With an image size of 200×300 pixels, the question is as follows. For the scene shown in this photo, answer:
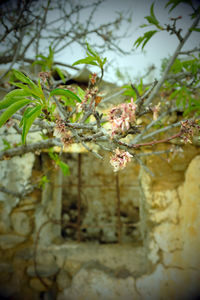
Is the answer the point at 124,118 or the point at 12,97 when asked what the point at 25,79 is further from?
the point at 124,118

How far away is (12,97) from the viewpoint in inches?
18.7

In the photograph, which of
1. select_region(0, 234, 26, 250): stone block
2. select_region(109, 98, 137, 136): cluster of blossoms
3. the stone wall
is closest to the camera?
select_region(109, 98, 137, 136): cluster of blossoms

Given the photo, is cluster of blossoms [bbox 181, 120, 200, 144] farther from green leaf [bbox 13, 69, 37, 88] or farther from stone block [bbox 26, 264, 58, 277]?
stone block [bbox 26, 264, 58, 277]

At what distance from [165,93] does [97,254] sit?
1728 mm

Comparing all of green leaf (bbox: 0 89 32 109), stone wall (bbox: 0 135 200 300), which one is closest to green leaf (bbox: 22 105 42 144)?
green leaf (bbox: 0 89 32 109)

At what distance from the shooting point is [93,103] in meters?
0.59

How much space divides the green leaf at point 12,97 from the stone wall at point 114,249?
1253 mm

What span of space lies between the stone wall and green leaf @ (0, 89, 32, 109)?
1.25m

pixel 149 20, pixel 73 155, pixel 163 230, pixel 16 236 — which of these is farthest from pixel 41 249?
pixel 149 20

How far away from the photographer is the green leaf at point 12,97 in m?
0.47

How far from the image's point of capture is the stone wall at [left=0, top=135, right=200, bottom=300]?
1.57 metres

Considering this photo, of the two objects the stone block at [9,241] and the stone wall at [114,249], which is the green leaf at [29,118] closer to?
the stone wall at [114,249]

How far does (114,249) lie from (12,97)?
6.16 feet

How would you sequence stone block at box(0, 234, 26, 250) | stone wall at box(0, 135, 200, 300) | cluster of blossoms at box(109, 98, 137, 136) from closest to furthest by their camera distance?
1. cluster of blossoms at box(109, 98, 137, 136)
2. stone wall at box(0, 135, 200, 300)
3. stone block at box(0, 234, 26, 250)
